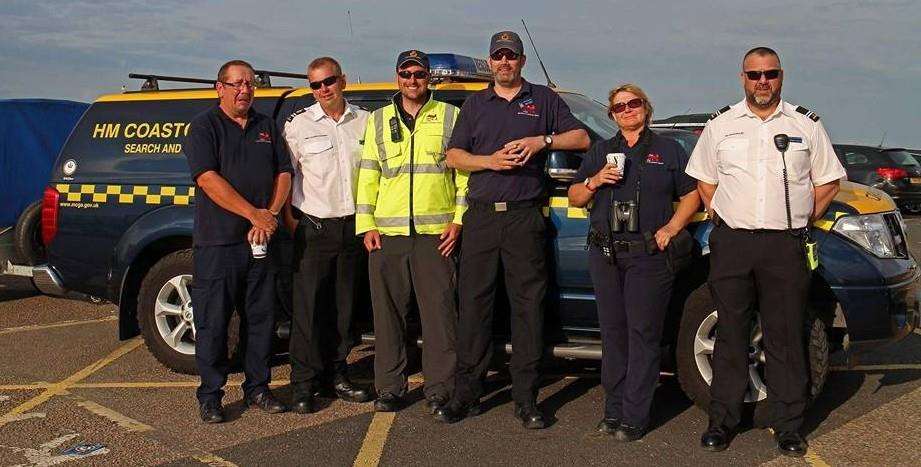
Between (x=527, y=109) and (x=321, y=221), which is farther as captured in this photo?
(x=321, y=221)

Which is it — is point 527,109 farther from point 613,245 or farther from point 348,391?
point 348,391

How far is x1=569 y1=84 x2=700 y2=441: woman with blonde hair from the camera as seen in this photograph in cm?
464

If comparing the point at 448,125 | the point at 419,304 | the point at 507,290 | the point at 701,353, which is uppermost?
the point at 448,125

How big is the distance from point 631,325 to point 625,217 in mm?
538

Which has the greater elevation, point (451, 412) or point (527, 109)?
point (527, 109)

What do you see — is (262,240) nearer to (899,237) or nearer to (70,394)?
(70,394)

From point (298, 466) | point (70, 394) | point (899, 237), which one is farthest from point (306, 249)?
point (899, 237)

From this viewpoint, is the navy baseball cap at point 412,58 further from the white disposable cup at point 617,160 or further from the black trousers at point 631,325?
the black trousers at point 631,325

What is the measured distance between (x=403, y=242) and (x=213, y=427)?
1398mm

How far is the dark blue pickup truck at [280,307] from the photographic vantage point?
4867 mm

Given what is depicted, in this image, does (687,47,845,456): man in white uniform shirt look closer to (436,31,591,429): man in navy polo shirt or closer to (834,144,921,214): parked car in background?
(436,31,591,429): man in navy polo shirt

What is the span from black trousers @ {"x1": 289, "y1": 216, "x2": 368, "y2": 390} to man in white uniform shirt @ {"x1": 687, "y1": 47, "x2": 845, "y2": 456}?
1.96 meters

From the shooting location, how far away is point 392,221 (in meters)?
5.17

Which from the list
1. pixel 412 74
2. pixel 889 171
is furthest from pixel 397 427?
pixel 889 171
